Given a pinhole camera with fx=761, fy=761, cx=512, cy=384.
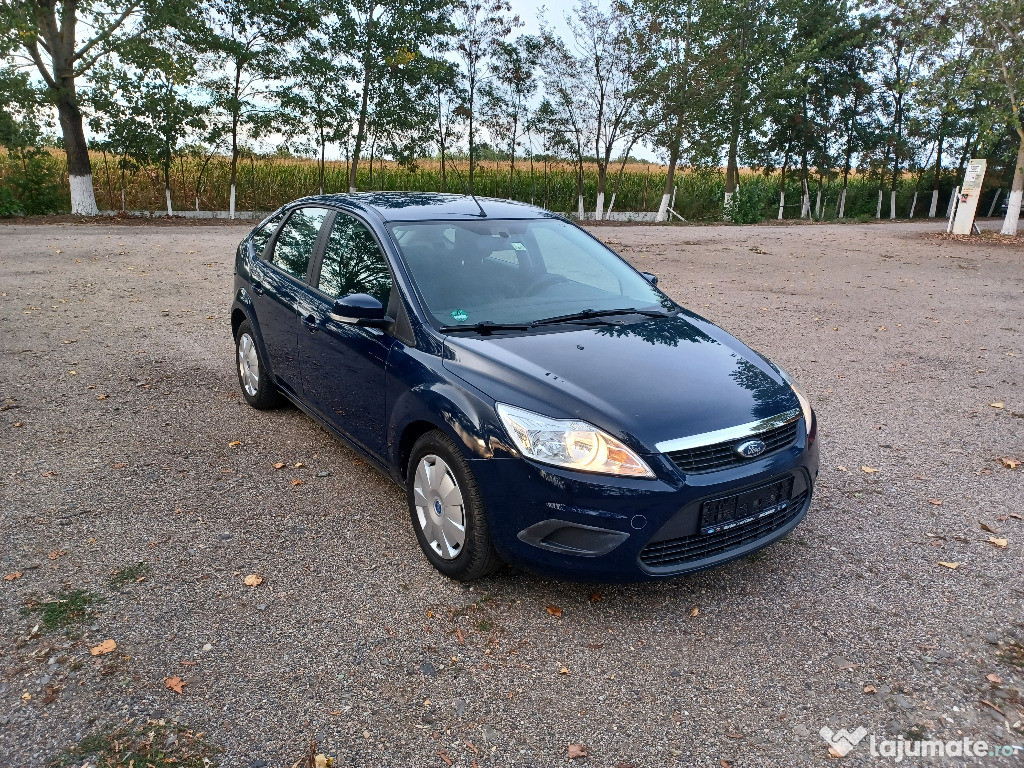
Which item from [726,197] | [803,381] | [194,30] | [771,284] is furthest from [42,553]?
[726,197]

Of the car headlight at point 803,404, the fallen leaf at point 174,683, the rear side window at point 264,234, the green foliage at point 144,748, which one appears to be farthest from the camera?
the rear side window at point 264,234

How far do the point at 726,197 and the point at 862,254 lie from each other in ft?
58.3

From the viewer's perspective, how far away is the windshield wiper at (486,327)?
376 centimetres

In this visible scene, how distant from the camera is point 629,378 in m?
3.42

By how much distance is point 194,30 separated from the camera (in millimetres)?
22266

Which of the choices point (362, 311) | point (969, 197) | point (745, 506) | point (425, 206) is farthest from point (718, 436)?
point (969, 197)

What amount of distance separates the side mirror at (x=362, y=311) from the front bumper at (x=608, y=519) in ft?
3.46

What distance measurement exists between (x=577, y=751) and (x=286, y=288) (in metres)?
3.50

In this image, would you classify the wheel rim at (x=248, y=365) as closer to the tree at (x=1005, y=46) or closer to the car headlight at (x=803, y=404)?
the car headlight at (x=803, y=404)

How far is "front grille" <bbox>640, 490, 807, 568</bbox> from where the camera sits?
3.14 meters

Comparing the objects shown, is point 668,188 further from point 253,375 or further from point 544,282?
point 544,282

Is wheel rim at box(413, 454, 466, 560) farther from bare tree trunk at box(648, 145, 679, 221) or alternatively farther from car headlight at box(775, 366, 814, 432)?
bare tree trunk at box(648, 145, 679, 221)

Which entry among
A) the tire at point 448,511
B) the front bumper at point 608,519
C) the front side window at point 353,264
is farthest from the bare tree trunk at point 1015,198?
the tire at point 448,511

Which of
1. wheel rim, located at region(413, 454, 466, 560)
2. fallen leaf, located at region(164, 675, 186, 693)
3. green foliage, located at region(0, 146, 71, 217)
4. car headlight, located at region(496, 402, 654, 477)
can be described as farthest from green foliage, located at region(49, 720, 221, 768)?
green foliage, located at region(0, 146, 71, 217)
